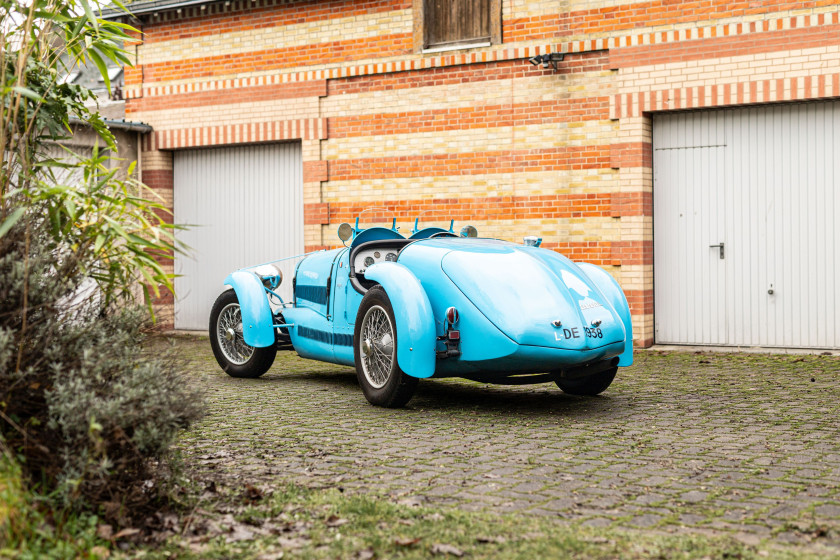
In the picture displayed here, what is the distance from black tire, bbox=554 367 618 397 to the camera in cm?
768

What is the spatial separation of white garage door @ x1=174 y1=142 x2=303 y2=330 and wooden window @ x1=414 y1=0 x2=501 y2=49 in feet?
8.51

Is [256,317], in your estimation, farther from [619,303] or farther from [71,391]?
[71,391]

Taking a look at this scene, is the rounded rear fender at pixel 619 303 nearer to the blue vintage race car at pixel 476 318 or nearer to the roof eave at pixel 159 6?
the blue vintage race car at pixel 476 318

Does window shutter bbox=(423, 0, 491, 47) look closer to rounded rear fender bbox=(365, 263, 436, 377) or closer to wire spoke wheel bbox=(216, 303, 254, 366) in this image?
wire spoke wheel bbox=(216, 303, 254, 366)

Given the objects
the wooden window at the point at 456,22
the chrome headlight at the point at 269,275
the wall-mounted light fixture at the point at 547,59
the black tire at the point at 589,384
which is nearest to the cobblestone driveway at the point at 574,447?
the black tire at the point at 589,384

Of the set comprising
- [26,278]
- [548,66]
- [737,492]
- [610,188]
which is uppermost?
[548,66]

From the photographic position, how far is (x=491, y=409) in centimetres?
726

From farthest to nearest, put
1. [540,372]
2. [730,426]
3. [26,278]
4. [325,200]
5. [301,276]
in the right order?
[325,200]
[301,276]
[540,372]
[730,426]
[26,278]

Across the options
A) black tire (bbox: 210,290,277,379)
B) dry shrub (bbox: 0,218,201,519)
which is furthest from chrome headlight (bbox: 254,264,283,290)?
dry shrub (bbox: 0,218,201,519)

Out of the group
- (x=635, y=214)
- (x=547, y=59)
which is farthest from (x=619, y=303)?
(x=547, y=59)

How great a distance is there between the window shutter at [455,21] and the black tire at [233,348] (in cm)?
520

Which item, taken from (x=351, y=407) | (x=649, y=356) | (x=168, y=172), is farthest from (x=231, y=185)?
(x=351, y=407)

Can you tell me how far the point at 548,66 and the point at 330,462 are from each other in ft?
26.2

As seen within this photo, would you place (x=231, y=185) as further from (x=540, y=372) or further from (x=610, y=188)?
(x=540, y=372)
